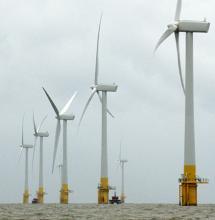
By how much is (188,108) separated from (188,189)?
11.7m

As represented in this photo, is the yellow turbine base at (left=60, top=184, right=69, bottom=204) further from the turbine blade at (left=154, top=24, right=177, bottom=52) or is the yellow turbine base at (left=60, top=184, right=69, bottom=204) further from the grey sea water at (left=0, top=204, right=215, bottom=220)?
the grey sea water at (left=0, top=204, right=215, bottom=220)

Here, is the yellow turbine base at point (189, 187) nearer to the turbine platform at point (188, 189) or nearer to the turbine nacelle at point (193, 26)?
the turbine platform at point (188, 189)

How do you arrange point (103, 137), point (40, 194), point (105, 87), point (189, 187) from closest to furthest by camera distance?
point (189, 187) < point (103, 137) < point (105, 87) < point (40, 194)

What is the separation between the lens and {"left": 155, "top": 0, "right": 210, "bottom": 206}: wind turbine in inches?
3462

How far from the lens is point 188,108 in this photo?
89.0m

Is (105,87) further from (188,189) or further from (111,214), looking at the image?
(111,214)

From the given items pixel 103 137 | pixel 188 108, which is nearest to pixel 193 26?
pixel 188 108

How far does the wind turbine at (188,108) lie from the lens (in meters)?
87.9

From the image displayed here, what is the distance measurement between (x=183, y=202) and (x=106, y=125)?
1671 inches

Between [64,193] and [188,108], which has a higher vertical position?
[188,108]

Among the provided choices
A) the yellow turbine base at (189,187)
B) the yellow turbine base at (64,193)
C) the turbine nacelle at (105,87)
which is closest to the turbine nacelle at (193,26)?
the yellow turbine base at (189,187)

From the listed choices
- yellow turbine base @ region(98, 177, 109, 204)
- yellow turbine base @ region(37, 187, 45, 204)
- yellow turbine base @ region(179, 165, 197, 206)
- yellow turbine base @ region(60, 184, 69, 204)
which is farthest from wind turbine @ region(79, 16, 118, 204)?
yellow turbine base @ region(37, 187, 45, 204)

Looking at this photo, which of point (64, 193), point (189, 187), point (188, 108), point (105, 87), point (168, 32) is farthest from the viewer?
point (64, 193)

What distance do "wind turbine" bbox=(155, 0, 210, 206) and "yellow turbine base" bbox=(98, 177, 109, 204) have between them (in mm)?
40625
